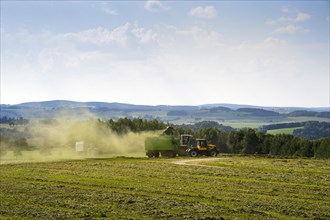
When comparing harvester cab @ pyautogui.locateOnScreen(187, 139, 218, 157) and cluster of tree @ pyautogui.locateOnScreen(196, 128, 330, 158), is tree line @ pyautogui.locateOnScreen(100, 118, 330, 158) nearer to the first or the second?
cluster of tree @ pyautogui.locateOnScreen(196, 128, 330, 158)

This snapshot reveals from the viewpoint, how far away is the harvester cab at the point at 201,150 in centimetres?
7650

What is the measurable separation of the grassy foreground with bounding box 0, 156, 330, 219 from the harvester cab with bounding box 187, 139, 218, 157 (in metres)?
25.4

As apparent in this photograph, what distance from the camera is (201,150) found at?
253 ft

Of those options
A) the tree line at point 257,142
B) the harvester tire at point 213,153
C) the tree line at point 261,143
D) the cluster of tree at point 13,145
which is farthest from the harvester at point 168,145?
the tree line at point 261,143

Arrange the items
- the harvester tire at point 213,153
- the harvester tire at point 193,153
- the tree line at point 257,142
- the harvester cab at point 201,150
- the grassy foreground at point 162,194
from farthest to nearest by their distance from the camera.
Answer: the tree line at point 257,142
the harvester tire at point 213,153
the harvester cab at point 201,150
the harvester tire at point 193,153
the grassy foreground at point 162,194

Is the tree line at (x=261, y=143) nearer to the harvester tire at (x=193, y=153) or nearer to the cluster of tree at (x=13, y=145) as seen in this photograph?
the cluster of tree at (x=13, y=145)

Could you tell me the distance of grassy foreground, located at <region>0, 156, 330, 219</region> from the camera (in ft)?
87.2

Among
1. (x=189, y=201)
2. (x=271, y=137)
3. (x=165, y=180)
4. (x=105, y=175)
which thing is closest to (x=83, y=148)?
(x=105, y=175)

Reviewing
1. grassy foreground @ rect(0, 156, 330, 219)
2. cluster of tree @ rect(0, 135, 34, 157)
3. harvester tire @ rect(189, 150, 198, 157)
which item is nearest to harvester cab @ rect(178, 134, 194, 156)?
harvester tire @ rect(189, 150, 198, 157)

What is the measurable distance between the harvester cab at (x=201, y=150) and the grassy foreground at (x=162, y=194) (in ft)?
83.2

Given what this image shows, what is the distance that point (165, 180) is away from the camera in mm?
42562

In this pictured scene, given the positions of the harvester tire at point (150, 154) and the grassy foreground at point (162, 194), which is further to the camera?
the harvester tire at point (150, 154)

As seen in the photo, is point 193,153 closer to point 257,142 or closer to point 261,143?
point 257,142

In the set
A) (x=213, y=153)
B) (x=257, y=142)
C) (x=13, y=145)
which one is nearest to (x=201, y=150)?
(x=213, y=153)
